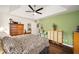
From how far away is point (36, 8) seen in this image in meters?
1.59

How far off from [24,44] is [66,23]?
78 centimetres

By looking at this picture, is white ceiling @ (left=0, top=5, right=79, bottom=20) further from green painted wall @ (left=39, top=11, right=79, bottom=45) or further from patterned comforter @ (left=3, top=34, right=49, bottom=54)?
patterned comforter @ (left=3, top=34, right=49, bottom=54)

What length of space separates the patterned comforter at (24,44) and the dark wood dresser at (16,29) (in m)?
0.07

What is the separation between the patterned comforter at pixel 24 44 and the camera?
154cm

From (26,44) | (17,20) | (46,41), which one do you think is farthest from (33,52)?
(17,20)

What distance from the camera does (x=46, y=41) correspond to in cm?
167

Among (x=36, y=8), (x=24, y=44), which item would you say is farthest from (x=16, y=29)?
(x=36, y=8)

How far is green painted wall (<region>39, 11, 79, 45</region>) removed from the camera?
1595 mm

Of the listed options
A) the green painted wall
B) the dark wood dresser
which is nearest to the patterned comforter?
the dark wood dresser

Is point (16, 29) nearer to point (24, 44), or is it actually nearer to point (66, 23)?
point (24, 44)

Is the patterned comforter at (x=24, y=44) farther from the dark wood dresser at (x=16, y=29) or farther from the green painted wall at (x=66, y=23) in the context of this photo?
the green painted wall at (x=66, y=23)

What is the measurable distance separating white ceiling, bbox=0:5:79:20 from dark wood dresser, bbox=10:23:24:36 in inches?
7.2

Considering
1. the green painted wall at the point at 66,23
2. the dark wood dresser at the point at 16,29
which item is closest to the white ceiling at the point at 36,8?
the green painted wall at the point at 66,23
